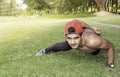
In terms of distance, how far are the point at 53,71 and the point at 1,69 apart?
1278mm

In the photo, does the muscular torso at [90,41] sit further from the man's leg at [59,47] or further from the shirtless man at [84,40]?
the man's leg at [59,47]

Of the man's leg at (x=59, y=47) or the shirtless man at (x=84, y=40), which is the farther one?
the man's leg at (x=59, y=47)

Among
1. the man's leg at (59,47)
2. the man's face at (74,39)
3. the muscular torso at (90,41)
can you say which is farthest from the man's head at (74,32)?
the man's leg at (59,47)

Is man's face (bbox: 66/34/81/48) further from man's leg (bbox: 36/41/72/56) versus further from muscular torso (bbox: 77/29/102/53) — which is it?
man's leg (bbox: 36/41/72/56)

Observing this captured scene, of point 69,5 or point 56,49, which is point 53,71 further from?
point 69,5

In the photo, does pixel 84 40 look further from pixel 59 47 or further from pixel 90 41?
pixel 59 47

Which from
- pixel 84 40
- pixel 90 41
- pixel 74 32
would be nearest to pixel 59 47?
pixel 84 40

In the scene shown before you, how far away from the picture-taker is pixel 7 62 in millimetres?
8031

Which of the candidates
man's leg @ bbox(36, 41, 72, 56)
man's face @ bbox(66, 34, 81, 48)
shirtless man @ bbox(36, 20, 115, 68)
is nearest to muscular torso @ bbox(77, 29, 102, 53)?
shirtless man @ bbox(36, 20, 115, 68)

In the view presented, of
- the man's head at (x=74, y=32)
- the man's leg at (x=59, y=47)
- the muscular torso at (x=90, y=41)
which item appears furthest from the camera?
the man's leg at (x=59, y=47)

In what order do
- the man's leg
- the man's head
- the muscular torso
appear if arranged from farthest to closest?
1. the man's leg
2. the muscular torso
3. the man's head

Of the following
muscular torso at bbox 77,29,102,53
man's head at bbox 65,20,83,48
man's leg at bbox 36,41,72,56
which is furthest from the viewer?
man's leg at bbox 36,41,72,56

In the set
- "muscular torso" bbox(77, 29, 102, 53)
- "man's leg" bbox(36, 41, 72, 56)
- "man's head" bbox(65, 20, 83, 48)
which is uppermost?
"man's head" bbox(65, 20, 83, 48)

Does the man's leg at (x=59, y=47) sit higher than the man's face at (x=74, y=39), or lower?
lower
